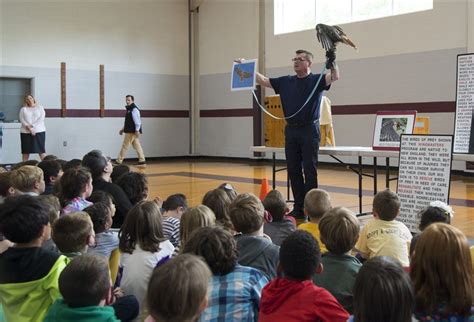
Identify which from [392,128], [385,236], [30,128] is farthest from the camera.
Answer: [30,128]

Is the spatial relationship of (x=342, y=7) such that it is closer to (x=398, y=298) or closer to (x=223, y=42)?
(x=223, y=42)

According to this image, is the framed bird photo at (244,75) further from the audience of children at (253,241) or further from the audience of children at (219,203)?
the audience of children at (253,241)

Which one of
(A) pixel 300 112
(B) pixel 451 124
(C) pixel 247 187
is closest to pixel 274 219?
(A) pixel 300 112

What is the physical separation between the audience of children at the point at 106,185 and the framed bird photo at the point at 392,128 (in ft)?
8.31

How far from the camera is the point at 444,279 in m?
1.61

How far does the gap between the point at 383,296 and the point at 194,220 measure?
116 centimetres

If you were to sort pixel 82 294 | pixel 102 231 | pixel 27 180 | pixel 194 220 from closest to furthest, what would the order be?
pixel 82 294, pixel 194 220, pixel 102 231, pixel 27 180

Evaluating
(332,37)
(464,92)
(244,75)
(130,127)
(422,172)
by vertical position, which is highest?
(332,37)

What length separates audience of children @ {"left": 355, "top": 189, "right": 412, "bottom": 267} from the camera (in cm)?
283

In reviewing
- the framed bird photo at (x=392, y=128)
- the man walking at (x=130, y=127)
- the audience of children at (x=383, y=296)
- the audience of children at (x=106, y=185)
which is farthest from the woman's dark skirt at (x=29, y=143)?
the audience of children at (x=383, y=296)

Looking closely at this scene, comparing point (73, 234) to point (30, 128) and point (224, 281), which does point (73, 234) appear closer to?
point (224, 281)

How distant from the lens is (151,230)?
92.7 inches

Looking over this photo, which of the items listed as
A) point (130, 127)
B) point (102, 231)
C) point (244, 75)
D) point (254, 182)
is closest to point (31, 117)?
point (130, 127)

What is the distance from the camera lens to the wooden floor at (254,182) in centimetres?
594
